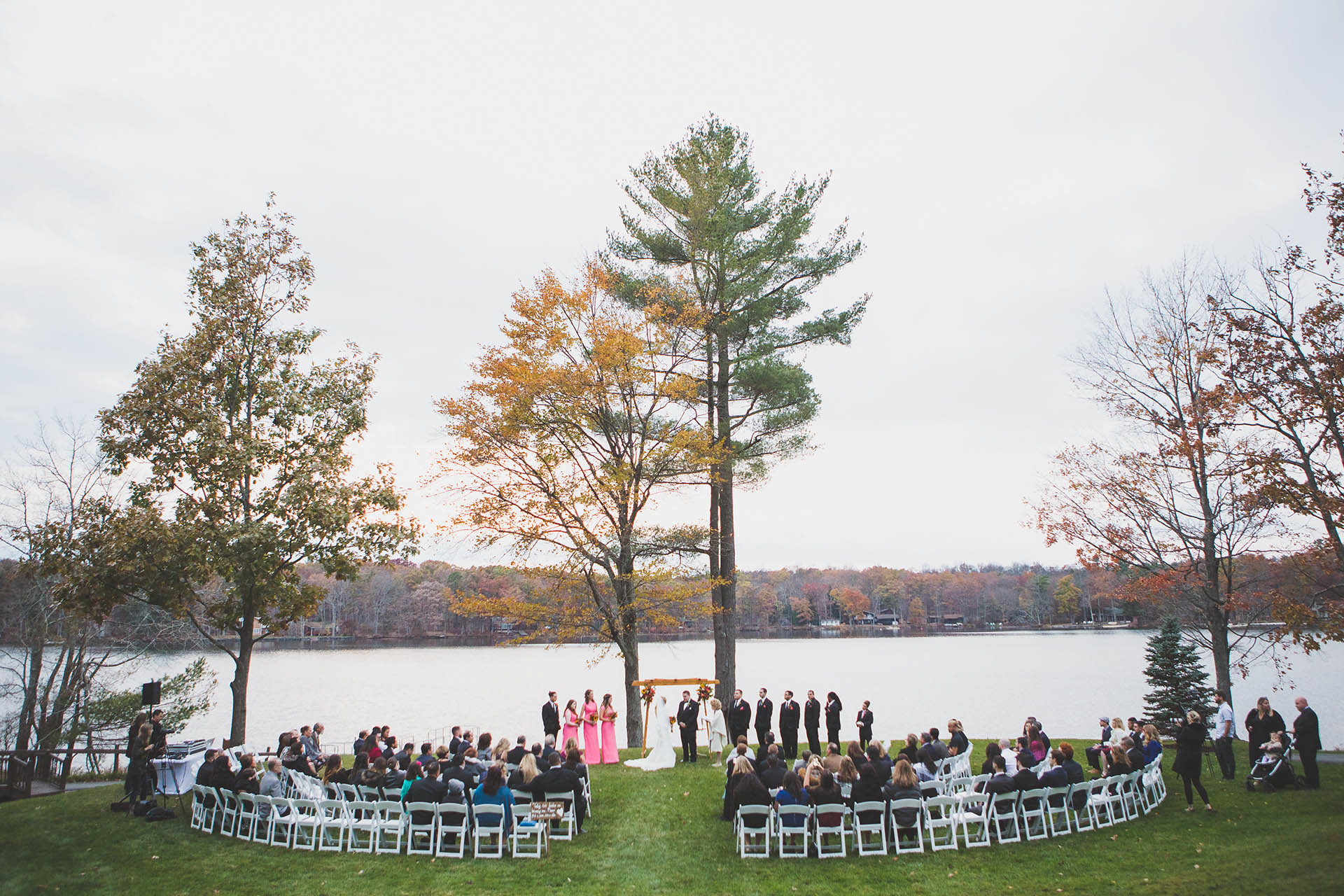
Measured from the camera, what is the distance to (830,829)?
9.23 metres

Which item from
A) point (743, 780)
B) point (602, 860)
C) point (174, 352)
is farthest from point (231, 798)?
point (174, 352)

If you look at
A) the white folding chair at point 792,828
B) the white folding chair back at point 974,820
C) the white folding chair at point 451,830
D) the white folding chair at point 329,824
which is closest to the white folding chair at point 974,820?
the white folding chair back at point 974,820

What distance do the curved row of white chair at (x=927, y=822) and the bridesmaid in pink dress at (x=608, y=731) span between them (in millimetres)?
5883

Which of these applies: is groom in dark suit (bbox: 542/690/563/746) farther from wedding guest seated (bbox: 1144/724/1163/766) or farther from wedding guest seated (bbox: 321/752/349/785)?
wedding guest seated (bbox: 1144/724/1163/766)

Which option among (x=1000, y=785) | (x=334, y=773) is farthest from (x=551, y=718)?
(x=1000, y=785)

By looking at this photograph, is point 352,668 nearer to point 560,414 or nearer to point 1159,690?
point 560,414

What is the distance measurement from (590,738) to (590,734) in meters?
0.11

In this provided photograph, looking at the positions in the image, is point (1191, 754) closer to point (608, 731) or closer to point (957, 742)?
point (957, 742)

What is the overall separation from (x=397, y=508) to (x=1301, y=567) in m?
17.1

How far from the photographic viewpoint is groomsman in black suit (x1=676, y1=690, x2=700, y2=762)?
15.1m

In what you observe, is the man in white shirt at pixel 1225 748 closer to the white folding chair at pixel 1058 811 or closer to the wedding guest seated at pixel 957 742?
the white folding chair at pixel 1058 811

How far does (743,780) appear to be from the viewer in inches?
384

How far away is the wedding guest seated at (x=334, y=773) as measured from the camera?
11219mm

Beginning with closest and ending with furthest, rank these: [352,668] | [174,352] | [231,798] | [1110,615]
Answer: [231,798]
[174,352]
[352,668]
[1110,615]
